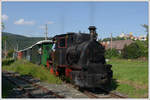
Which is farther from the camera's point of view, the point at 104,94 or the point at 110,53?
the point at 110,53

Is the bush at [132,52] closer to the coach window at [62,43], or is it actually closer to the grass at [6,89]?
the coach window at [62,43]

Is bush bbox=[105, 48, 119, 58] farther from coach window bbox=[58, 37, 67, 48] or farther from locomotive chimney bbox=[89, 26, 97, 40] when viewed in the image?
locomotive chimney bbox=[89, 26, 97, 40]

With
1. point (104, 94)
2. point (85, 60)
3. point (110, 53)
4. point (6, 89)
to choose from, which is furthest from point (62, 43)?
point (110, 53)

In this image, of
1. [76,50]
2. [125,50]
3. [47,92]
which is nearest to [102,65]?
[76,50]

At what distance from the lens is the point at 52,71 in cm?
1644

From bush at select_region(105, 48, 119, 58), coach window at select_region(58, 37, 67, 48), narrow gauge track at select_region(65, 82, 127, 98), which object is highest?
coach window at select_region(58, 37, 67, 48)

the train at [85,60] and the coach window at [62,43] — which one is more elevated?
the coach window at [62,43]

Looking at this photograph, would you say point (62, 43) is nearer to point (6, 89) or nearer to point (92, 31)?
point (92, 31)

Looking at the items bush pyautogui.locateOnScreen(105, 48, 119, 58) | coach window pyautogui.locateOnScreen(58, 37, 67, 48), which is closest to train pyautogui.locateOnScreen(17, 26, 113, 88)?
coach window pyautogui.locateOnScreen(58, 37, 67, 48)

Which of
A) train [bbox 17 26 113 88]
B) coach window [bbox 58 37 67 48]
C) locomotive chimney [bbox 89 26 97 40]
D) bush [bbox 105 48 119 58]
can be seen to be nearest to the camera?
train [bbox 17 26 113 88]

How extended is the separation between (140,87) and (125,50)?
34925mm

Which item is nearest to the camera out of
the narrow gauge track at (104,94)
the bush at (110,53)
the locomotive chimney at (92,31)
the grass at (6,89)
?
the narrow gauge track at (104,94)

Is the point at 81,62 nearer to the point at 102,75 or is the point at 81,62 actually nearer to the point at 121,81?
the point at 102,75

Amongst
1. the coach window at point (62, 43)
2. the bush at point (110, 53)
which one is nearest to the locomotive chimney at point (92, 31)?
the coach window at point (62, 43)
